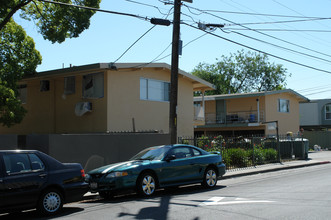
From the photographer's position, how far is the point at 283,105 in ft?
119

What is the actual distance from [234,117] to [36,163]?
94.5 feet

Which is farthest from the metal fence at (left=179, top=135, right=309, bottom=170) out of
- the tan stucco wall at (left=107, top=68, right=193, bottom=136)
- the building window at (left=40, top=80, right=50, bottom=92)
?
the building window at (left=40, top=80, right=50, bottom=92)

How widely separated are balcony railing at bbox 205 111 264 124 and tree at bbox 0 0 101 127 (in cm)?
1998

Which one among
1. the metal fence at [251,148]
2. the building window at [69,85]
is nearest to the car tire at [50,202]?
the metal fence at [251,148]

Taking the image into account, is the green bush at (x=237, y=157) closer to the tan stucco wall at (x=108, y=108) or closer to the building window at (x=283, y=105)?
the tan stucco wall at (x=108, y=108)

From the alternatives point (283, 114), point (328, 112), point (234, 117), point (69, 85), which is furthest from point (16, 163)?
point (328, 112)

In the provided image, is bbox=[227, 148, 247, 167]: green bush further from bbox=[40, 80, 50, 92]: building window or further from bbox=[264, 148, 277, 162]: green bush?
bbox=[40, 80, 50, 92]: building window

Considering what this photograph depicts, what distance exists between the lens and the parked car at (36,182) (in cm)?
746

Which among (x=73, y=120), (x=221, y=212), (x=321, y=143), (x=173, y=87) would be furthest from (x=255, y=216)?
(x=321, y=143)

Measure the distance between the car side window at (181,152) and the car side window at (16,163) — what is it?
15.3 ft

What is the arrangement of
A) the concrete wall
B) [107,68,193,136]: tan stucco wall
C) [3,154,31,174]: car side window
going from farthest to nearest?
[107,68,193,136]: tan stucco wall
the concrete wall
[3,154,31,174]: car side window

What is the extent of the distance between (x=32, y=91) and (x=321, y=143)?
2706 cm

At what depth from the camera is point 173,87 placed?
1412cm

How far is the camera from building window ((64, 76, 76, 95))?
20956 millimetres
